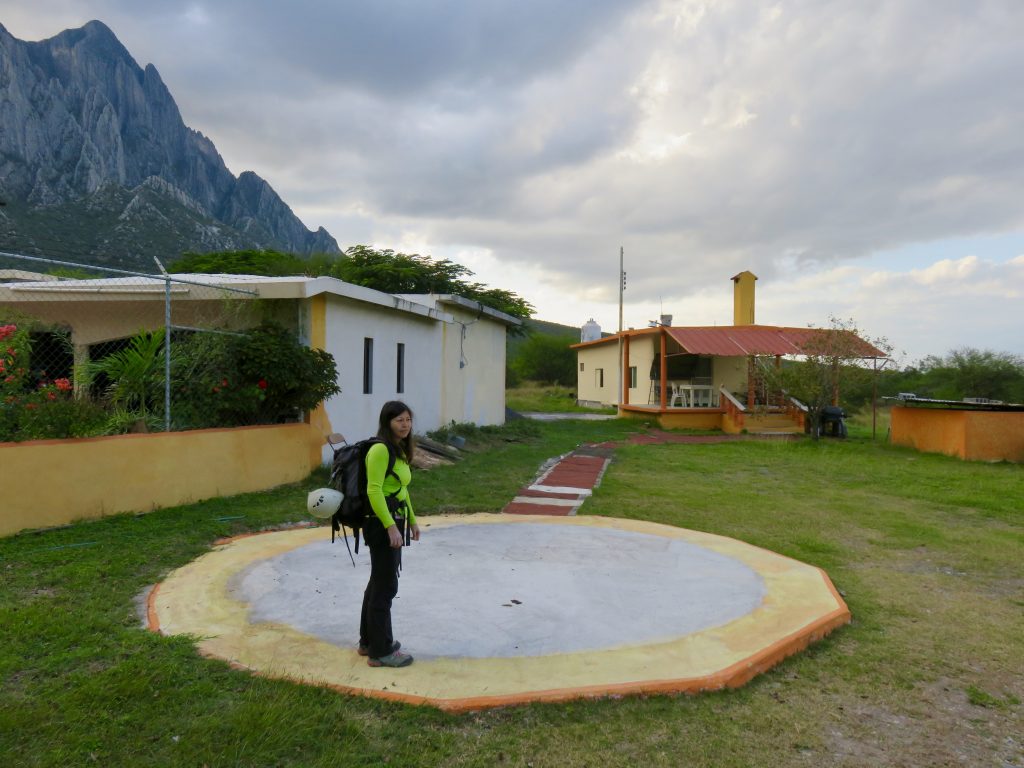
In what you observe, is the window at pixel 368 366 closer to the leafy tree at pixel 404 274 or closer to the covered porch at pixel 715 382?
the covered porch at pixel 715 382

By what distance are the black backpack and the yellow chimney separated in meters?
25.6

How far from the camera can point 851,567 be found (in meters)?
6.18

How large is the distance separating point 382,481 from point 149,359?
5984 millimetres

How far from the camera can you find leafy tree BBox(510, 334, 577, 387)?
51.8 m

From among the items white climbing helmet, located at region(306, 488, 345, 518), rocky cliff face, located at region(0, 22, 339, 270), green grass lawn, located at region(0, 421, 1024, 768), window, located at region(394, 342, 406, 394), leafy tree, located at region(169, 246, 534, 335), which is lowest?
green grass lawn, located at region(0, 421, 1024, 768)

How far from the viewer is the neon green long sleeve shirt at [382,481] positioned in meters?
3.64

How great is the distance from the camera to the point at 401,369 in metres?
13.8

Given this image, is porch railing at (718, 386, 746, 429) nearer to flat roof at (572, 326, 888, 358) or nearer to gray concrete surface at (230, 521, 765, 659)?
flat roof at (572, 326, 888, 358)

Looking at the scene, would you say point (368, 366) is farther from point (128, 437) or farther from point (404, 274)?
point (404, 274)

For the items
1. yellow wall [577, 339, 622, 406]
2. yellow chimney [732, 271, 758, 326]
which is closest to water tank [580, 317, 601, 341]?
yellow wall [577, 339, 622, 406]

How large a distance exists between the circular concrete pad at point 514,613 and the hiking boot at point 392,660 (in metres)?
0.05

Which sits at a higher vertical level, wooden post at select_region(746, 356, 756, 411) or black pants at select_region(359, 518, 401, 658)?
wooden post at select_region(746, 356, 756, 411)

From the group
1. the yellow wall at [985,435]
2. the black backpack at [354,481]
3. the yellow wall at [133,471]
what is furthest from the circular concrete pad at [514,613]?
the yellow wall at [985,435]

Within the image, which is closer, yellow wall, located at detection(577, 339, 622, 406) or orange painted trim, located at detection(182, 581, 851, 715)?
orange painted trim, located at detection(182, 581, 851, 715)
